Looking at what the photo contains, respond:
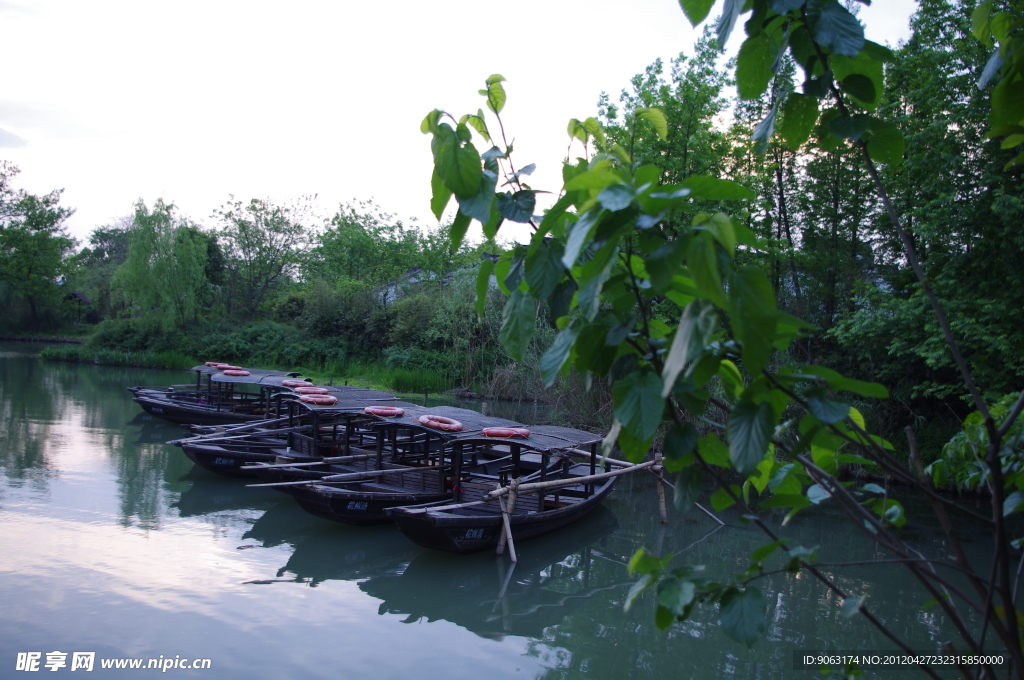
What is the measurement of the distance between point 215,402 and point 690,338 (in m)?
17.6

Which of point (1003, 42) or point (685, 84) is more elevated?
point (685, 84)

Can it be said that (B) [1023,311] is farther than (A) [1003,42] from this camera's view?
Yes

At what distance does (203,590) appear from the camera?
246 inches

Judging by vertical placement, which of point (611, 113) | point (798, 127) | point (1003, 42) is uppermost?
point (611, 113)

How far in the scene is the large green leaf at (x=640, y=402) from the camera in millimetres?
793

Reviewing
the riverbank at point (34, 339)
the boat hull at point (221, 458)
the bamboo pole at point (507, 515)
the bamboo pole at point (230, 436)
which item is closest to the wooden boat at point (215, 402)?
the bamboo pole at point (230, 436)

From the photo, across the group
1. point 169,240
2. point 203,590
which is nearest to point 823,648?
point 203,590

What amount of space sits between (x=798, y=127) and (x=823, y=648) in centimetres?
599

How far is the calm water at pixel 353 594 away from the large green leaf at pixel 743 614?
4684 millimetres

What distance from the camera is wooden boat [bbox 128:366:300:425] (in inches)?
577

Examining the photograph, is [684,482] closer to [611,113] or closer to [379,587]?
[379,587]

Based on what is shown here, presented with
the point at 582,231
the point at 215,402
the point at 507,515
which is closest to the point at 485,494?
the point at 507,515

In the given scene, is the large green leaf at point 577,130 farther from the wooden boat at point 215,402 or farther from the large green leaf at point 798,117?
the wooden boat at point 215,402

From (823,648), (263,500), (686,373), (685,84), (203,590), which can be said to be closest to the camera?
(686,373)
